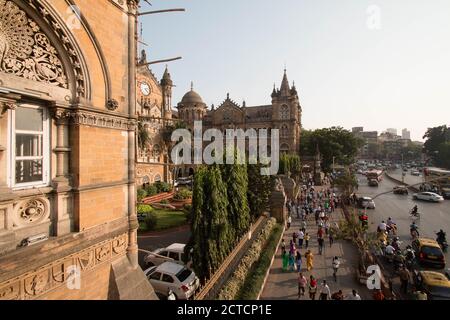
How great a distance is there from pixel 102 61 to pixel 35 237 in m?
3.85

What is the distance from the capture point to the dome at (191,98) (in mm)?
61000

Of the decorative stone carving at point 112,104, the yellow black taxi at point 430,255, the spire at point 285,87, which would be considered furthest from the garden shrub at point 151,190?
the spire at point 285,87

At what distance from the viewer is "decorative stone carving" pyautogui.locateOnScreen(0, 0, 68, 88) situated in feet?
14.4

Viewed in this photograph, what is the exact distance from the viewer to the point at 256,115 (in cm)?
6188

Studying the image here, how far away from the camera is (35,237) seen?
4.83 metres

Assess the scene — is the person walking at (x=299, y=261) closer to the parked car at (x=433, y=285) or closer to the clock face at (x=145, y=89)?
the parked car at (x=433, y=285)

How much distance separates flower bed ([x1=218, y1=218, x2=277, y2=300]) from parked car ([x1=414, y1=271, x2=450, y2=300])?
23.3 ft

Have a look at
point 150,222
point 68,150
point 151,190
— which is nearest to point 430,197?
point 150,222

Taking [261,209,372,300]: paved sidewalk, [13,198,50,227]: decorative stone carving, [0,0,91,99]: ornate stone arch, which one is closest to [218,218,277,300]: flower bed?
[261,209,372,300]: paved sidewalk

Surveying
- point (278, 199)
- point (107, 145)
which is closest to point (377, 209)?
point (278, 199)

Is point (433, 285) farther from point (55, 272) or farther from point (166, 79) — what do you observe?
point (166, 79)

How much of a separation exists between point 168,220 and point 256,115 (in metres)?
43.3
